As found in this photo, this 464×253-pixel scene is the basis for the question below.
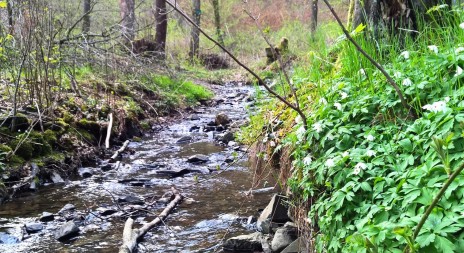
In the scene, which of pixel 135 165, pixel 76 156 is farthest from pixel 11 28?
pixel 135 165

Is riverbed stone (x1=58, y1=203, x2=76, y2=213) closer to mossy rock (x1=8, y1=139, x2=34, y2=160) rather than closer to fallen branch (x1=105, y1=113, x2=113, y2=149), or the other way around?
mossy rock (x1=8, y1=139, x2=34, y2=160)

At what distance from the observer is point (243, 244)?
11.8 feet

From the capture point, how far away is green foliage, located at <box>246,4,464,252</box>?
1.78m

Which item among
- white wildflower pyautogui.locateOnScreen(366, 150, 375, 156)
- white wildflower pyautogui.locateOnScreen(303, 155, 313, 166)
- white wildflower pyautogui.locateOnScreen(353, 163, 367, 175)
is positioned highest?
white wildflower pyautogui.locateOnScreen(366, 150, 375, 156)

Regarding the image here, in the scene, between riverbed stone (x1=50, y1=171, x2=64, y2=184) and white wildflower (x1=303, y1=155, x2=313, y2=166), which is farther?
riverbed stone (x1=50, y1=171, x2=64, y2=184)

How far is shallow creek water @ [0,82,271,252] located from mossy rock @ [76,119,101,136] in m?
0.66

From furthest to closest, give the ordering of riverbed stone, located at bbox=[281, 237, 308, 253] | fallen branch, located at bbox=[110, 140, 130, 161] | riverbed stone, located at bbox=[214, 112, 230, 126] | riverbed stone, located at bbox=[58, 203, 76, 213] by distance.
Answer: riverbed stone, located at bbox=[214, 112, 230, 126] < fallen branch, located at bbox=[110, 140, 130, 161] < riverbed stone, located at bbox=[58, 203, 76, 213] < riverbed stone, located at bbox=[281, 237, 308, 253]

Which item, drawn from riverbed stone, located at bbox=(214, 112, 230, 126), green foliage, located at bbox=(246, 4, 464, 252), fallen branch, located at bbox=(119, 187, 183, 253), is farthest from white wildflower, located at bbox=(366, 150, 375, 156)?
riverbed stone, located at bbox=(214, 112, 230, 126)

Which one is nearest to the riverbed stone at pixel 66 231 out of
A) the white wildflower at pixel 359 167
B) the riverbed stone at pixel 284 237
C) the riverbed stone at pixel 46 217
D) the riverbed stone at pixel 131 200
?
the riverbed stone at pixel 46 217

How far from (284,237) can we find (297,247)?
12.6 inches

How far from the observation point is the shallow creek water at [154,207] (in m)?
3.77

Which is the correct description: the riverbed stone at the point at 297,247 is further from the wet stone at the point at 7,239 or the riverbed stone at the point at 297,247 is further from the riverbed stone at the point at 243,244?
the wet stone at the point at 7,239

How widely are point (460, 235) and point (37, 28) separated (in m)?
5.75

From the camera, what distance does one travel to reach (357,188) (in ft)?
7.01
